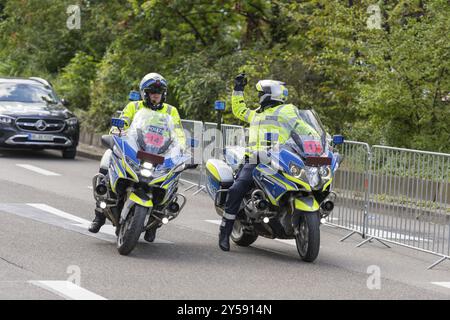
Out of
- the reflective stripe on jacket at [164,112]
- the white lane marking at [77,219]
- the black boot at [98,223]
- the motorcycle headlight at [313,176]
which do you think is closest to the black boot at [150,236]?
the white lane marking at [77,219]

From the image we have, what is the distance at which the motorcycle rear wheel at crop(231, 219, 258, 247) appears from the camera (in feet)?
40.2

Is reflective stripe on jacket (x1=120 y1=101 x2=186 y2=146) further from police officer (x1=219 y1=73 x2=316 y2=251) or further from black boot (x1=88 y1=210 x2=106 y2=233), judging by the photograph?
black boot (x1=88 y1=210 x2=106 y2=233)

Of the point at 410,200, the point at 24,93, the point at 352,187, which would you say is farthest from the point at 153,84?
the point at 24,93

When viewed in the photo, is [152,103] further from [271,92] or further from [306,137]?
[306,137]

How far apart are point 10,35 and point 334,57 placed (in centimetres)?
1723

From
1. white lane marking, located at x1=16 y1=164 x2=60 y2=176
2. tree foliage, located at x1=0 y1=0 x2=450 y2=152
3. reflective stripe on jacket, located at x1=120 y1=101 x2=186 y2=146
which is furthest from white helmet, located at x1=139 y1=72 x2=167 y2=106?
white lane marking, located at x1=16 y1=164 x2=60 y2=176

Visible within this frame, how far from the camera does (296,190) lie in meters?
11.1

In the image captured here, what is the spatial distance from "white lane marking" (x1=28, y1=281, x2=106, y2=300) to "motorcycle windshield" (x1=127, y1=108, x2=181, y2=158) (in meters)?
2.17

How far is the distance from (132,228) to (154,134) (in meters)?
1.01

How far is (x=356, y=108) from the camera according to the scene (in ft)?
66.0

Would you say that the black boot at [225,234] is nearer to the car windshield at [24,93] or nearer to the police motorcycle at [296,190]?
the police motorcycle at [296,190]

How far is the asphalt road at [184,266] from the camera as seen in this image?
365 inches
